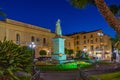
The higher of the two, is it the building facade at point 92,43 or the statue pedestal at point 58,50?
the building facade at point 92,43

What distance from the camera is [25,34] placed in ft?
218

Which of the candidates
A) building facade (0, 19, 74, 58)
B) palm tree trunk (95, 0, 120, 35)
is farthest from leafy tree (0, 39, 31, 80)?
building facade (0, 19, 74, 58)

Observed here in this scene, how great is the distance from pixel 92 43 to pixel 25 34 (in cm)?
3975

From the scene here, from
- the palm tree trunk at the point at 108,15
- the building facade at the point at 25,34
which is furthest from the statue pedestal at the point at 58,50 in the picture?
the palm tree trunk at the point at 108,15

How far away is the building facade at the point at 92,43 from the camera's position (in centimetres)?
9644

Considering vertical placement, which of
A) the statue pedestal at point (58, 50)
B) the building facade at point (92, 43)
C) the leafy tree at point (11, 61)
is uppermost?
the building facade at point (92, 43)

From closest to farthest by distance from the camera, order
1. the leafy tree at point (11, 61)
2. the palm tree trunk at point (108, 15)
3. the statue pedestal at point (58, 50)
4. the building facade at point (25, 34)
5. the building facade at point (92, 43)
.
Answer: the palm tree trunk at point (108, 15)
the leafy tree at point (11, 61)
the statue pedestal at point (58, 50)
the building facade at point (25, 34)
the building facade at point (92, 43)

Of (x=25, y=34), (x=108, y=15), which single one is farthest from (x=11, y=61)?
(x=25, y=34)

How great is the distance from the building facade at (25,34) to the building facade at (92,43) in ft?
78.6

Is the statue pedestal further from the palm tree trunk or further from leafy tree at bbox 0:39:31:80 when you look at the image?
the palm tree trunk

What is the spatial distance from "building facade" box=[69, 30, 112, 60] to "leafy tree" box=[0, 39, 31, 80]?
8007 cm

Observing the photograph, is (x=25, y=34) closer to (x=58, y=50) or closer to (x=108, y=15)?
(x=58, y=50)

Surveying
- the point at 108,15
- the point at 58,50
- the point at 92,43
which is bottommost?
the point at 58,50

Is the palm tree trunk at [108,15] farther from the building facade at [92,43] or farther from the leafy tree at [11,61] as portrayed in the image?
the building facade at [92,43]
